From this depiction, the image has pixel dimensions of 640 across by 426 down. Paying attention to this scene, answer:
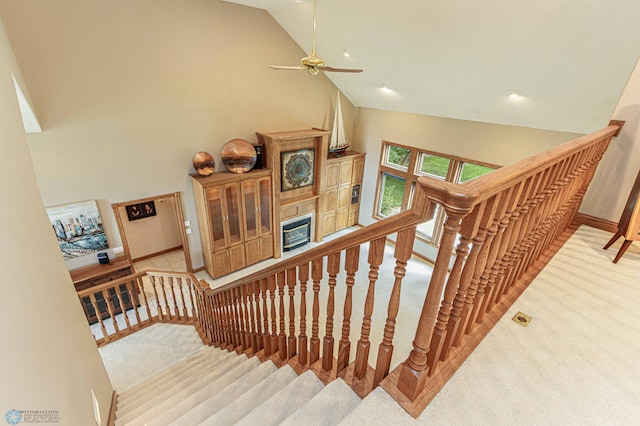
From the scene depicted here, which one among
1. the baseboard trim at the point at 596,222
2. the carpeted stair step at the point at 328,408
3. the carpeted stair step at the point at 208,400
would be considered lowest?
the carpeted stair step at the point at 208,400

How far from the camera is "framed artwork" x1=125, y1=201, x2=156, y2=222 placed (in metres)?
5.75

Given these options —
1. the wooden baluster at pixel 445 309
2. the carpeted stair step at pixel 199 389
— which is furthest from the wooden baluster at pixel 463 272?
the carpeted stair step at pixel 199 389

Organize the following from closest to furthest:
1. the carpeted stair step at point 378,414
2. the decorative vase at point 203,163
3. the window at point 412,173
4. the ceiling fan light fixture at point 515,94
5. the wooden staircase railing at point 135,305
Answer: the carpeted stair step at point 378,414 < the wooden staircase railing at point 135,305 < the ceiling fan light fixture at point 515,94 < the decorative vase at point 203,163 < the window at point 412,173

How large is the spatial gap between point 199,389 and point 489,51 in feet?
14.4

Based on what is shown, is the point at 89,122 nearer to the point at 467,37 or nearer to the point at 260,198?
the point at 260,198

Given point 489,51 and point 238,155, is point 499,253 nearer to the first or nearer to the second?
point 489,51

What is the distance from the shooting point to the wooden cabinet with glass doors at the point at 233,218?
4941mm

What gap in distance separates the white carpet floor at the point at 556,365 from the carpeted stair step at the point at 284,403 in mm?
33

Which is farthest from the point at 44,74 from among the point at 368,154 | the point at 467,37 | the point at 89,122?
the point at 368,154

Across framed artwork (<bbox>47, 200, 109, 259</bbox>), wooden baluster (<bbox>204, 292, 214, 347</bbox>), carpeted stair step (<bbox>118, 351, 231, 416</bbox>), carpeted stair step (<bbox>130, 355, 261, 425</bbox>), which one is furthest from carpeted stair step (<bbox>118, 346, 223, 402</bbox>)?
framed artwork (<bbox>47, 200, 109, 259</bbox>)

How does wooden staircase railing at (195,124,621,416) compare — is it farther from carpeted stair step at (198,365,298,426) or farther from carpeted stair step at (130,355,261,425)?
carpeted stair step at (130,355,261,425)

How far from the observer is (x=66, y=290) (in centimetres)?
172

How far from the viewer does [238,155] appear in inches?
195

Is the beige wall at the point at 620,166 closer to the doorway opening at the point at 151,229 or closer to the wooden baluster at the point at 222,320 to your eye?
the wooden baluster at the point at 222,320
